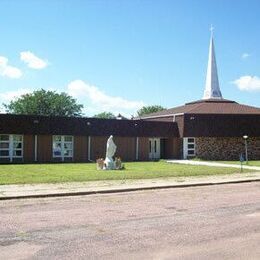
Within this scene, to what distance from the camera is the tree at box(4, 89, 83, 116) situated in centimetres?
8825

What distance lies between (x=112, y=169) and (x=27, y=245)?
21.2 metres

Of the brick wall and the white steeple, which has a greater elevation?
the white steeple

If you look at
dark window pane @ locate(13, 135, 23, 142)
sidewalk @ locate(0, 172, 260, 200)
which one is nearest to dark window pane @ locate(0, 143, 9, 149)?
dark window pane @ locate(13, 135, 23, 142)

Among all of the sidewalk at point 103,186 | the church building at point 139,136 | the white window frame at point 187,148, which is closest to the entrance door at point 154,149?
the church building at point 139,136

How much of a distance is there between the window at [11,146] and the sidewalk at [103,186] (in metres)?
18.5

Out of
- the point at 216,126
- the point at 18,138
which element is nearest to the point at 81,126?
the point at 18,138

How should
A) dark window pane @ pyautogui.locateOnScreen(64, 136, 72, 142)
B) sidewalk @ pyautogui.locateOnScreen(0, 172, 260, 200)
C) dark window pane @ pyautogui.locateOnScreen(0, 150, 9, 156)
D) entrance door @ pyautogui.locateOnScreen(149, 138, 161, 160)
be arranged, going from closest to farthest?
sidewalk @ pyautogui.locateOnScreen(0, 172, 260, 200), dark window pane @ pyautogui.locateOnScreen(0, 150, 9, 156), dark window pane @ pyautogui.locateOnScreen(64, 136, 72, 142), entrance door @ pyautogui.locateOnScreen(149, 138, 161, 160)

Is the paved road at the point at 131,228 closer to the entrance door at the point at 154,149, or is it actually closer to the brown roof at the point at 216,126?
the brown roof at the point at 216,126

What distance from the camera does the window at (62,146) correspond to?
135 ft

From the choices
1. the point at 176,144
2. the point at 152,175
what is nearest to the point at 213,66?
the point at 176,144

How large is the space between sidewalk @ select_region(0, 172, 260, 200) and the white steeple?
34.7 metres

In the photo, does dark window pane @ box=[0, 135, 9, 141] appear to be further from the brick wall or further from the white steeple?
the white steeple

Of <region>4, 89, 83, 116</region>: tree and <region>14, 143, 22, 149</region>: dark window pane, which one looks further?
<region>4, 89, 83, 116</region>: tree

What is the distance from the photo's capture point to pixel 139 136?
145 ft
